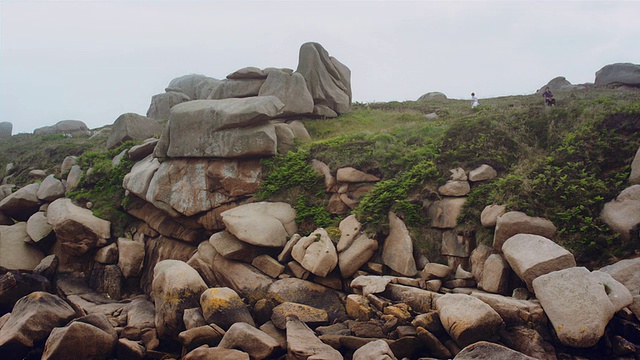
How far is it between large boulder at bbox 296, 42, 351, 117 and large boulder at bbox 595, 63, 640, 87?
18.0 m

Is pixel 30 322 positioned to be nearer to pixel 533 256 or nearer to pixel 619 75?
pixel 533 256

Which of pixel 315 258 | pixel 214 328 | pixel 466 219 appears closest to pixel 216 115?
pixel 315 258

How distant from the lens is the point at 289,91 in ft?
72.6

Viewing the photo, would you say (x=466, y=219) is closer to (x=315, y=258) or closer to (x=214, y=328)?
(x=315, y=258)

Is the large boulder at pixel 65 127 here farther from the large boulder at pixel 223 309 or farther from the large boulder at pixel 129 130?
the large boulder at pixel 223 309

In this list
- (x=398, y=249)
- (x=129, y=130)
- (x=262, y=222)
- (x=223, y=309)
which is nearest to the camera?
(x=223, y=309)

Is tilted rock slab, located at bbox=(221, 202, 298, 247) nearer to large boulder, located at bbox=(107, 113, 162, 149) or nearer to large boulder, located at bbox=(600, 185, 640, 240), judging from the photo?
large boulder, located at bbox=(600, 185, 640, 240)

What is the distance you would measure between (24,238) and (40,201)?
2.76m

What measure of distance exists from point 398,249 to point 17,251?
49.5ft

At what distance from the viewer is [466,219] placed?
508 inches

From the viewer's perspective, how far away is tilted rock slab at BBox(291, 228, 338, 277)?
41.9 ft

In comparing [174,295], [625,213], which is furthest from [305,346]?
[625,213]

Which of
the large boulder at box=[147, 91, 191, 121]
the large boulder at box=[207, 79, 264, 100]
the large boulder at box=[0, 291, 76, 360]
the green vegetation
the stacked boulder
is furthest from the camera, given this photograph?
the large boulder at box=[147, 91, 191, 121]

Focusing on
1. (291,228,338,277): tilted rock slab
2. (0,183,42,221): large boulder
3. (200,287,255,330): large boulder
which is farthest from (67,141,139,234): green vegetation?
(291,228,338,277): tilted rock slab
